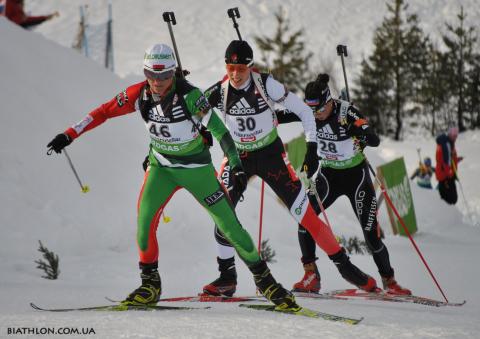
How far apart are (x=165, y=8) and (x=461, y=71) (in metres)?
55.3

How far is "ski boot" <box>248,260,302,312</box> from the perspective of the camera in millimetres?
4699

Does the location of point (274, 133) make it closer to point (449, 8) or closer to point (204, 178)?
point (204, 178)

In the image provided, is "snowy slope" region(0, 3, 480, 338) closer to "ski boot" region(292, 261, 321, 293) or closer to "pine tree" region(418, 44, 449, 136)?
"ski boot" region(292, 261, 321, 293)

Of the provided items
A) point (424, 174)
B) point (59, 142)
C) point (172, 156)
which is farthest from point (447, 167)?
point (59, 142)

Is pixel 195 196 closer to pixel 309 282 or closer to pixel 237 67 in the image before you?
pixel 237 67

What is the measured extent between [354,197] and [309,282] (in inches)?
40.7

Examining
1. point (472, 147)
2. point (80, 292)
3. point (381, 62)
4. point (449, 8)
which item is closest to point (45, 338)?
point (80, 292)

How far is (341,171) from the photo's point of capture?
6.58 meters

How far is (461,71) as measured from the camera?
1657 inches

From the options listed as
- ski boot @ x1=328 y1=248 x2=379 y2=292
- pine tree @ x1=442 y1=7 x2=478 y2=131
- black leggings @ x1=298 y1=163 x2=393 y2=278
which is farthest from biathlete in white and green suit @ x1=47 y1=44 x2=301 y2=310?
pine tree @ x1=442 y1=7 x2=478 y2=131

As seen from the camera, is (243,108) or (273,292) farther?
(243,108)

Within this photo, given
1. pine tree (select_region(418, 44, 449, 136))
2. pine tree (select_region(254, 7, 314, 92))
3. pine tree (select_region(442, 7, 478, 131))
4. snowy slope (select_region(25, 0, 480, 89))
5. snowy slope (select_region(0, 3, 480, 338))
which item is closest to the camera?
snowy slope (select_region(0, 3, 480, 338))

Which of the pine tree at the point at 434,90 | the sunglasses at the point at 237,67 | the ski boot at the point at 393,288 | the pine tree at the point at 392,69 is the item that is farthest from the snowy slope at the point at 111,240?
the pine tree at the point at 434,90

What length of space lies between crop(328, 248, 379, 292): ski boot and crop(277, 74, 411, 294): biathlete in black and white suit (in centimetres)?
43
